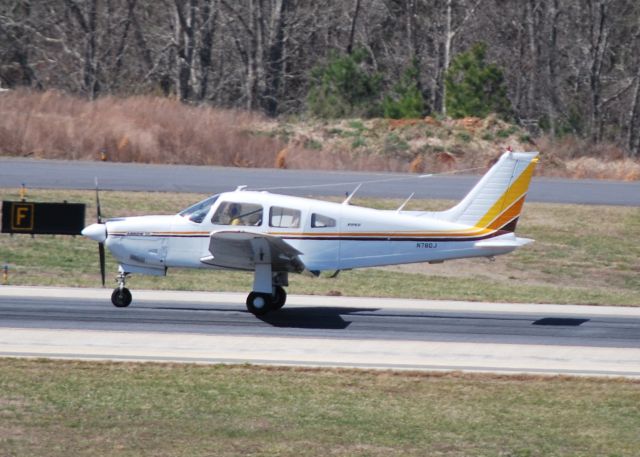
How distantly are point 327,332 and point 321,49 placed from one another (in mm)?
46470

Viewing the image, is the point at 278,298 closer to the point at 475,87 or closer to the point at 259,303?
the point at 259,303

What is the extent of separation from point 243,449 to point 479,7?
53.4 meters

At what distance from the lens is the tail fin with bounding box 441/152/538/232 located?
19422mm

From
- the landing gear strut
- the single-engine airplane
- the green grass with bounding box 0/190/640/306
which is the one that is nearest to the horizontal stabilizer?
the single-engine airplane

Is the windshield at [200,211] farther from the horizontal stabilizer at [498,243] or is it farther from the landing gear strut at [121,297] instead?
the horizontal stabilizer at [498,243]

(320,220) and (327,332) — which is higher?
(320,220)

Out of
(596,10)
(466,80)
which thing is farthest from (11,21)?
(596,10)

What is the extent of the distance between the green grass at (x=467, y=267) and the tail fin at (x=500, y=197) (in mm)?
4119

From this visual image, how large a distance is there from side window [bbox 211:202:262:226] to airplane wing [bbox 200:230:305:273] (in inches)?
16.8

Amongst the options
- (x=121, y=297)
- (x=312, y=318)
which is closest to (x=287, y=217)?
(x=312, y=318)

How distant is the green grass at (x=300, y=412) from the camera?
11.5 m

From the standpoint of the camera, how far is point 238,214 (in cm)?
1938

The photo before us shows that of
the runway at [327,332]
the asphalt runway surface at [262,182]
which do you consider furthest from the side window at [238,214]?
the asphalt runway surface at [262,182]

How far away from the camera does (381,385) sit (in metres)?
14.5
